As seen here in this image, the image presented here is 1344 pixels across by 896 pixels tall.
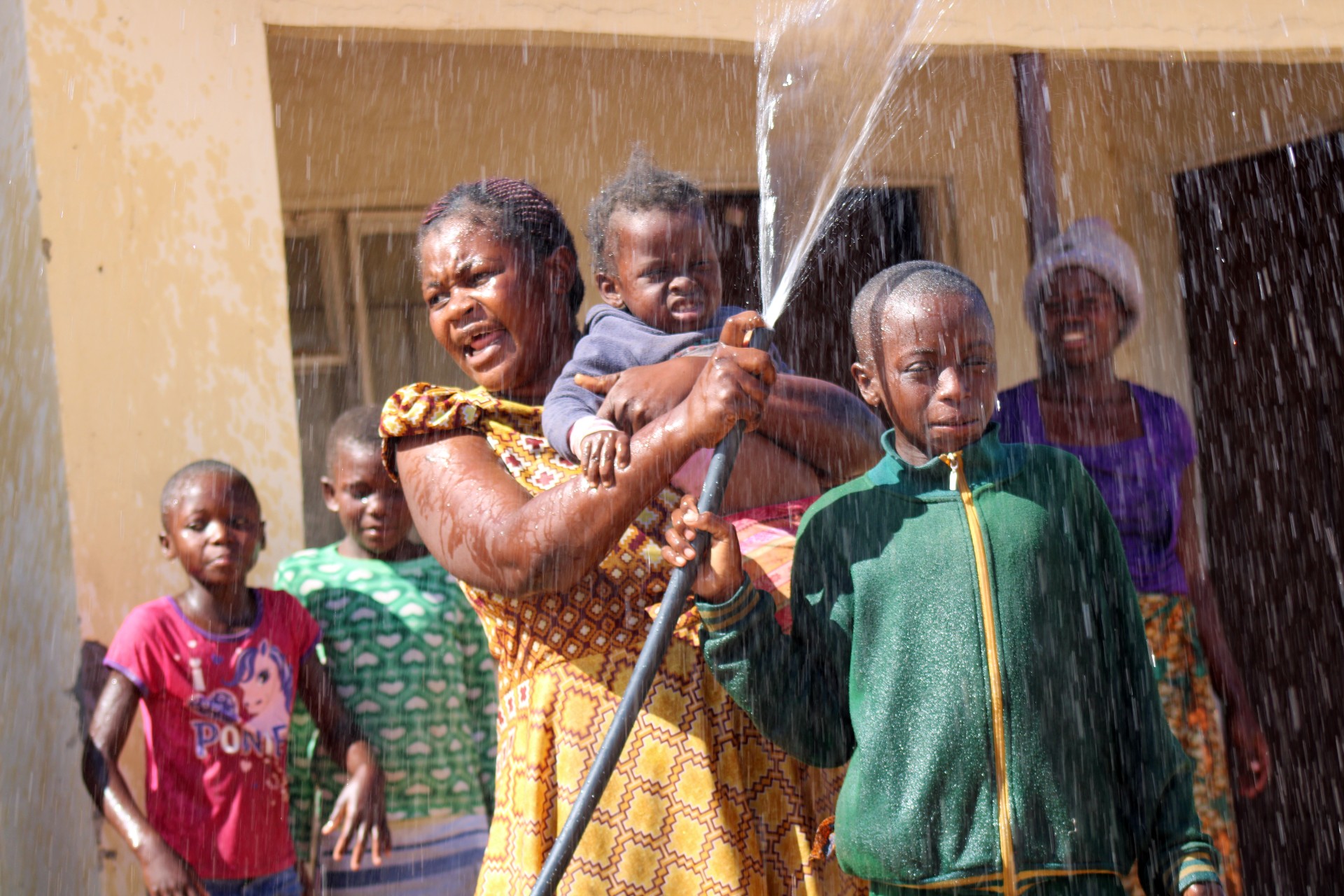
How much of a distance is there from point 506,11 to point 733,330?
3.41 meters

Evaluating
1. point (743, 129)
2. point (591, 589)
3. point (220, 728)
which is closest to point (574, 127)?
point (743, 129)

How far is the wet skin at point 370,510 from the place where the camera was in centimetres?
448

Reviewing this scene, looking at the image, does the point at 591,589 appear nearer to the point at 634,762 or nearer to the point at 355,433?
the point at 634,762

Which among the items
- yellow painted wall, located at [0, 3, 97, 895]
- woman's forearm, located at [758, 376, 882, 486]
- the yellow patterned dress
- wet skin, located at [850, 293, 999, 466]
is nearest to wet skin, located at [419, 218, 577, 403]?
the yellow patterned dress

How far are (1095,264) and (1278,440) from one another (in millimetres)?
3008

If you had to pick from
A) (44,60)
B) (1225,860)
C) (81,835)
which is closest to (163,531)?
(81,835)

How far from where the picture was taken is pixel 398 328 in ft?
20.5

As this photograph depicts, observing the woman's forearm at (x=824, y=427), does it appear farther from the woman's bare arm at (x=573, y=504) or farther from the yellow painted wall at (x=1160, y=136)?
the yellow painted wall at (x=1160, y=136)

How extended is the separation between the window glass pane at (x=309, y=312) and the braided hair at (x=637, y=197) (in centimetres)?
342

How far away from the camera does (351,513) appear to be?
14.9 feet

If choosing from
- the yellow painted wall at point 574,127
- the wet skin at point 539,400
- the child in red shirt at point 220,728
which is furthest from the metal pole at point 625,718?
the yellow painted wall at point 574,127

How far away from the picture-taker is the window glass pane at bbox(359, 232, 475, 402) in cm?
619

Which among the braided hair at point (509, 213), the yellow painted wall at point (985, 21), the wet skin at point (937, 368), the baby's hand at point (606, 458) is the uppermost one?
the yellow painted wall at point (985, 21)

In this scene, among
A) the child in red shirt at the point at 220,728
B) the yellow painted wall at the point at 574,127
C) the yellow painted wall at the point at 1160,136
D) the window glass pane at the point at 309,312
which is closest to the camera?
the child in red shirt at the point at 220,728
